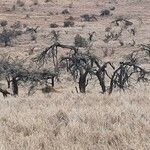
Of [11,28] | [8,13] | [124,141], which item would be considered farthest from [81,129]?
[8,13]

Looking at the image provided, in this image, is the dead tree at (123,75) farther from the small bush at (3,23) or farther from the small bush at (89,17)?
the small bush at (89,17)

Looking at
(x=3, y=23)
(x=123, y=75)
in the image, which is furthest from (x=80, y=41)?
(x=123, y=75)

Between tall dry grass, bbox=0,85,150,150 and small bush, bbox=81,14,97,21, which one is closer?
tall dry grass, bbox=0,85,150,150

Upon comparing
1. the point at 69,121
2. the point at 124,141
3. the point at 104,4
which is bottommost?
the point at 104,4

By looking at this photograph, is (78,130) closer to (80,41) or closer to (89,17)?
(80,41)

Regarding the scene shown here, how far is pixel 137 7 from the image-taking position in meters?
61.7

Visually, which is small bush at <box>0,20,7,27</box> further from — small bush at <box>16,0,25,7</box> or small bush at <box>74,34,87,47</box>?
small bush at <box>74,34,87,47</box>

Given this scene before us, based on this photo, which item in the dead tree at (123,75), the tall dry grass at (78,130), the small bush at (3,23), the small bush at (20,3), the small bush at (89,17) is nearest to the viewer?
the tall dry grass at (78,130)

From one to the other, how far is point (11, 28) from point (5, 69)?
907 inches

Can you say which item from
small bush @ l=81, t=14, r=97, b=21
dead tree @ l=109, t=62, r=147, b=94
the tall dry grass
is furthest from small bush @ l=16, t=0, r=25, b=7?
the tall dry grass

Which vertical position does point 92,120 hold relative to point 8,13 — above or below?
above

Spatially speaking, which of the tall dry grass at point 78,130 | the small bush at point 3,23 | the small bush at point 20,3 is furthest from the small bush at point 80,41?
the tall dry grass at point 78,130

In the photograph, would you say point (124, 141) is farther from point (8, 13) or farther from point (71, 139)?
point (8, 13)

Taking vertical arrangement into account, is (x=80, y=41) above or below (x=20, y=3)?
above
